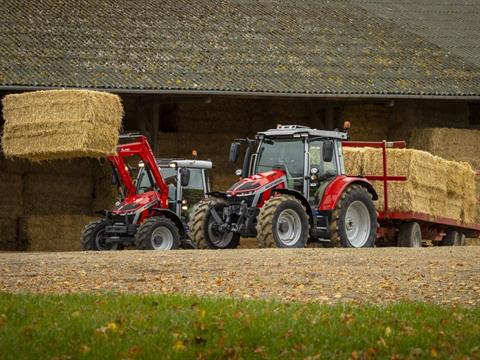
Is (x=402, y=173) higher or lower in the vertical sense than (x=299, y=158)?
lower

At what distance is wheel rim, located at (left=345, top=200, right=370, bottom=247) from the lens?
859 inches

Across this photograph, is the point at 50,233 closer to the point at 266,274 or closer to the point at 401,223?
the point at 401,223

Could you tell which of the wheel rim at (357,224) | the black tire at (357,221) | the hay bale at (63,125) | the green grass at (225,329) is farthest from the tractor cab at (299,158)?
the green grass at (225,329)

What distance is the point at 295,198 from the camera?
20750 mm

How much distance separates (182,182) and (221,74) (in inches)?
258

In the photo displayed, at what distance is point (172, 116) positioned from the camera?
101 ft

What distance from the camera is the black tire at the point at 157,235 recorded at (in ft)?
70.3

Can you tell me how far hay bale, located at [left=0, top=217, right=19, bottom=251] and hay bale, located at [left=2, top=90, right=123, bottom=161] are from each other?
513cm

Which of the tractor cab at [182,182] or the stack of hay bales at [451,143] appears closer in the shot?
the tractor cab at [182,182]

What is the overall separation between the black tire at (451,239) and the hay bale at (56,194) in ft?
26.3

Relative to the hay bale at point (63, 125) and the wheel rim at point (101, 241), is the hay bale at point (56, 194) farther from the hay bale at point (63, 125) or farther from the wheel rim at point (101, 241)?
the wheel rim at point (101, 241)

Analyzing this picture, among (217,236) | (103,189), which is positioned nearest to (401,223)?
(217,236)

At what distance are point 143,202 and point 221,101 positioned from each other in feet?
28.4

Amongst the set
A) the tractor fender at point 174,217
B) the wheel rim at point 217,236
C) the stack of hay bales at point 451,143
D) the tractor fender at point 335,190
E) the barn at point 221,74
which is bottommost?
the wheel rim at point 217,236
